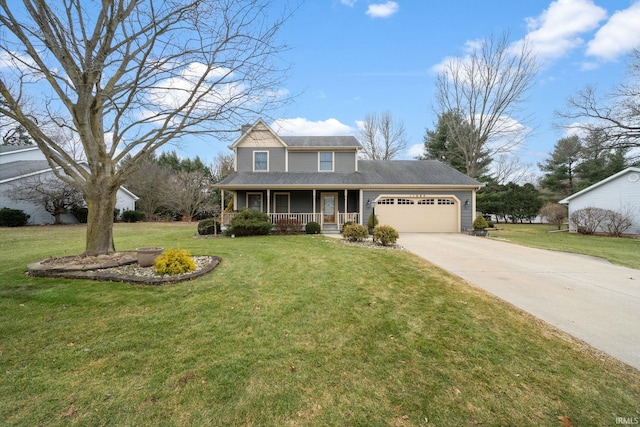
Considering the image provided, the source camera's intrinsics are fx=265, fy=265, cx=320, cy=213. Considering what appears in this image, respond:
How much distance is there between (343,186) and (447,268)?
8.65 metres

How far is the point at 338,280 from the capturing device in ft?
17.0

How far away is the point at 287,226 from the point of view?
44.1 ft

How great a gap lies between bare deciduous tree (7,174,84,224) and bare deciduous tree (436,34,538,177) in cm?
2946

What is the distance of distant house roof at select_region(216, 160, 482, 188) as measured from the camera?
14.4 m

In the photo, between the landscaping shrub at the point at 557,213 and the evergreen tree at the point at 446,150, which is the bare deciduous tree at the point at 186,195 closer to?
the evergreen tree at the point at 446,150

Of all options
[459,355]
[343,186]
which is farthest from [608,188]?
[459,355]

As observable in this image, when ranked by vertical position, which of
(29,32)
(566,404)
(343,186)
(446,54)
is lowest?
(566,404)

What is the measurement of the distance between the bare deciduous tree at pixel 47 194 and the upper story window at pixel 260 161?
1383 centimetres

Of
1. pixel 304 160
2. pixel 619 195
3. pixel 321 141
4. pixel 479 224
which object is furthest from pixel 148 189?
pixel 619 195

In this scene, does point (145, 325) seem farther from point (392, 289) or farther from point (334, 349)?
point (392, 289)

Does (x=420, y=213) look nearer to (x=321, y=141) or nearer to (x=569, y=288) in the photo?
(x=321, y=141)

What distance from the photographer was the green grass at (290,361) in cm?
Result: 203

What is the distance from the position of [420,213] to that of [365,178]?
12.0ft

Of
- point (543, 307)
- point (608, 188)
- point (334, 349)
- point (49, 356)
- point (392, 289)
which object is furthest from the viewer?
point (608, 188)
